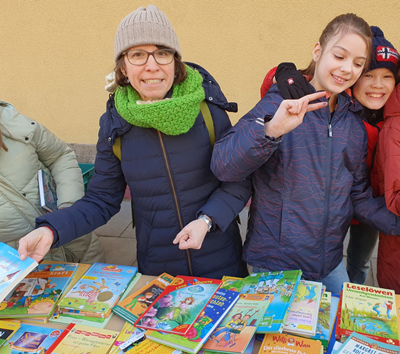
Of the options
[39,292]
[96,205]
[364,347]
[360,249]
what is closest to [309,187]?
[364,347]

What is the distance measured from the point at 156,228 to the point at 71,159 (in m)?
0.88

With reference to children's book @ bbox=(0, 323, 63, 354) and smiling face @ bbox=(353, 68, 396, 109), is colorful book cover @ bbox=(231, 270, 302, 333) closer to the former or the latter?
children's book @ bbox=(0, 323, 63, 354)

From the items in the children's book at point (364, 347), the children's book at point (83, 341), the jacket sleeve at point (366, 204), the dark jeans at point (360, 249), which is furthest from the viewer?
the dark jeans at point (360, 249)

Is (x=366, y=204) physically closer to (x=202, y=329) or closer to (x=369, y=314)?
(x=369, y=314)

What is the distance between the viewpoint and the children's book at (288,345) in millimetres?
1055

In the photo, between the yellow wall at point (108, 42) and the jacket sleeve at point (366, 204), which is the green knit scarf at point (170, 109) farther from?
the yellow wall at point (108, 42)

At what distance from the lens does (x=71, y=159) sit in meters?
2.10

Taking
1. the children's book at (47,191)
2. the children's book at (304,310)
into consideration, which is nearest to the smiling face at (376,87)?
the children's book at (304,310)

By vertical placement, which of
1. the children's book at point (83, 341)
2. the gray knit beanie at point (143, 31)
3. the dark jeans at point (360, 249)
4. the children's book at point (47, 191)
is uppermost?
the gray knit beanie at point (143, 31)

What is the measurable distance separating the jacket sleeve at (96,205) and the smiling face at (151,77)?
297 millimetres

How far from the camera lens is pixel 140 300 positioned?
1355mm

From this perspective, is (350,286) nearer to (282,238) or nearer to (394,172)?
(282,238)

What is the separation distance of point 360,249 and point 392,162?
1.03 m

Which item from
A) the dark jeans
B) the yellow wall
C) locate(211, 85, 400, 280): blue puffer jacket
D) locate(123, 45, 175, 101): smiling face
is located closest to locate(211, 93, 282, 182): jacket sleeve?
locate(211, 85, 400, 280): blue puffer jacket
